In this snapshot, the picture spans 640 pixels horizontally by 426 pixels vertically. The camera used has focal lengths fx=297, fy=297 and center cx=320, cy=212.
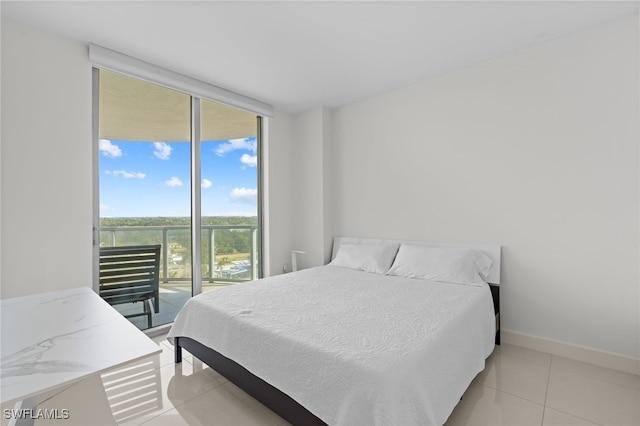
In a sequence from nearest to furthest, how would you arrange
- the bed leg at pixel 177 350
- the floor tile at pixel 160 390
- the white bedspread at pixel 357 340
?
the white bedspread at pixel 357 340 → the floor tile at pixel 160 390 → the bed leg at pixel 177 350

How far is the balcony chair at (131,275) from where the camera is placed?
269cm

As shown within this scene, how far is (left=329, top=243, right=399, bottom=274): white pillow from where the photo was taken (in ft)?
10.4

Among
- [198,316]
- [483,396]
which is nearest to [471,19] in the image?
[483,396]

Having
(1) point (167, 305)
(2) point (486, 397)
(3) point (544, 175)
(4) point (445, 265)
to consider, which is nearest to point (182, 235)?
(1) point (167, 305)

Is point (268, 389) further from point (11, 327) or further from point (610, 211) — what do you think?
point (610, 211)

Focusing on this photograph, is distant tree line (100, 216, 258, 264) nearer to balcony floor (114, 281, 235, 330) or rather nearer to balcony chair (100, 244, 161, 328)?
balcony chair (100, 244, 161, 328)

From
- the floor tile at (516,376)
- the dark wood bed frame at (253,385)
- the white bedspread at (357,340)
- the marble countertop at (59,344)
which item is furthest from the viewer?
the floor tile at (516,376)

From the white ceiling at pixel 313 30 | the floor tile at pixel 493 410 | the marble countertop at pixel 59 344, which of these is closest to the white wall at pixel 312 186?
the white ceiling at pixel 313 30

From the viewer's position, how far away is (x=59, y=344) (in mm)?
920

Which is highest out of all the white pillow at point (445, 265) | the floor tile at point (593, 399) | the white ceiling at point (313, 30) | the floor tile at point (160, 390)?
the white ceiling at point (313, 30)

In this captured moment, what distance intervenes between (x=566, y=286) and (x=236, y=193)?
3520 millimetres

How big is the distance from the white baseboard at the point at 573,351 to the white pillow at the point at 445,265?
0.58 meters

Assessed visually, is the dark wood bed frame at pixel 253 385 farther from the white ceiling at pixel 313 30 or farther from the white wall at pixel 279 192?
the white ceiling at pixel 313 30

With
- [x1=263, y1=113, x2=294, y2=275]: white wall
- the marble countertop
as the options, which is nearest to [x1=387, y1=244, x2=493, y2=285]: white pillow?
[x1=263, y1=113, x2=294, y2=275]: white wall
